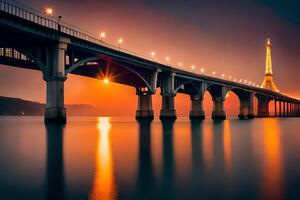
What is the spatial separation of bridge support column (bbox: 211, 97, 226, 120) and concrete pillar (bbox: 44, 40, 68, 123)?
8958cm

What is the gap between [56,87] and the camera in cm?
5281

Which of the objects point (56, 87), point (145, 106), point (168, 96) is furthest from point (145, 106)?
point (56, 87)

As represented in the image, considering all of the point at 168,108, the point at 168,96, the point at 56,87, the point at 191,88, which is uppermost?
the point at 191,88

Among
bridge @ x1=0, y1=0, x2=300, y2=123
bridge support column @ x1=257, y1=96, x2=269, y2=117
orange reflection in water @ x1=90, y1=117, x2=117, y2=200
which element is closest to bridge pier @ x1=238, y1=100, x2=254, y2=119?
bridge @ x1=0, y1=0, x2=300, y2=123

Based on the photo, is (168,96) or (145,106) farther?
(168,96)

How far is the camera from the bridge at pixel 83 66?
5012 centimetres

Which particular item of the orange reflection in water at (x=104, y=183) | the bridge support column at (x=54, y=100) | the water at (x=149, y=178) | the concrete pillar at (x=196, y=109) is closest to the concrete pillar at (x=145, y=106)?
the concrete pillar at (x=196, y=109)

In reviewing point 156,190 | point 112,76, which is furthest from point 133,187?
point 112,76

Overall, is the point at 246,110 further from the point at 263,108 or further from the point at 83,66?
the point at 83,66

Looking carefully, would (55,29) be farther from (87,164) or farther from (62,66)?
(87,164)

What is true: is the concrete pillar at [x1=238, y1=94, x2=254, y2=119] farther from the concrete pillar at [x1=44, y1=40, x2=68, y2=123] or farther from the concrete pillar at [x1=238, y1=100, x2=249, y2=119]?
the concrete pillar at [x1=44, y1=40, x2=68, y2=123]

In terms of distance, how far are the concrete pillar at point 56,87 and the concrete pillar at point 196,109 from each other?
73.1 m

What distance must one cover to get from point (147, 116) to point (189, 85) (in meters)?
27.4

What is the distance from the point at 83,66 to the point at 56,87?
2872cm
